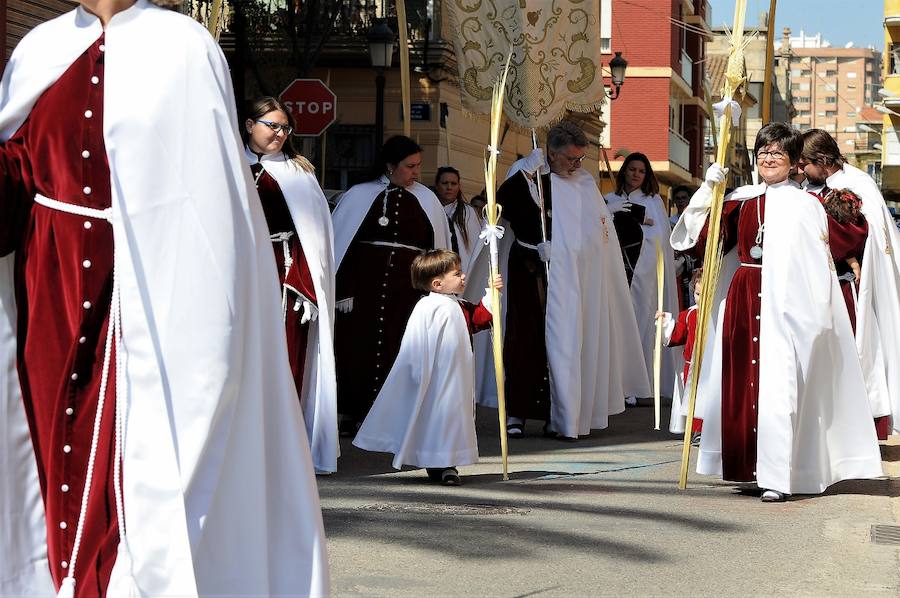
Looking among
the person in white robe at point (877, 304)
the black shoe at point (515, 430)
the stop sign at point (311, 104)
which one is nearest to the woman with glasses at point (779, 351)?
the person in white robe at point (877, 304)

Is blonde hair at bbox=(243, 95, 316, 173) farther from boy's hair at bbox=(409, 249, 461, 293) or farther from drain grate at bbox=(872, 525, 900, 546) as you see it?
drain grate at bbox=(872, 525, 900, 546)

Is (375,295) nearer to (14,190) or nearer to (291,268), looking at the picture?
(291,268)

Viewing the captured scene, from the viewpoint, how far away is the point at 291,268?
9.35 m

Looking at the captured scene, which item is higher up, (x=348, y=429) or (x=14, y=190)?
(x=14, y=190)

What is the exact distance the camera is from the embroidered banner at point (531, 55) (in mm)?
11742

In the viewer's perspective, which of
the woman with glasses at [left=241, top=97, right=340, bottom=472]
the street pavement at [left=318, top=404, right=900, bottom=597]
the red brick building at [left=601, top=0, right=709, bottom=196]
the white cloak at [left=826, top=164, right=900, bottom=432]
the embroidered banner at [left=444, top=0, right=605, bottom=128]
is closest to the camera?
the street pavement at [left=318, top=404, right=900, bottom=597]

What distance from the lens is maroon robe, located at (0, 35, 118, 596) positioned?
164 inches

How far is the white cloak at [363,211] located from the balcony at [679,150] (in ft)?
157

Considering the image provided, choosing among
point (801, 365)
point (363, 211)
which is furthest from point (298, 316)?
point (801, 365)

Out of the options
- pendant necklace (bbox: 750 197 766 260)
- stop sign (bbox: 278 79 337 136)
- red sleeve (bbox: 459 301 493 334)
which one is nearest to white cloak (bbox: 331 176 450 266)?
red sleeve (bbox: 459 301 493 334)

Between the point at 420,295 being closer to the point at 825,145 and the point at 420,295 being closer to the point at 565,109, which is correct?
the point at 565,109

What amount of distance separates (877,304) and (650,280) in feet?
12.7

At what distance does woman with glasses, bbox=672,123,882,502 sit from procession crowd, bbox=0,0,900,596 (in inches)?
0.5

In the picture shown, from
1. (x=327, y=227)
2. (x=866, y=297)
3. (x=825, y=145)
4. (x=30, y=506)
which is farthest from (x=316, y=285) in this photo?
(x=30, y=506)
